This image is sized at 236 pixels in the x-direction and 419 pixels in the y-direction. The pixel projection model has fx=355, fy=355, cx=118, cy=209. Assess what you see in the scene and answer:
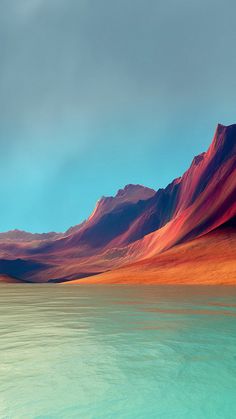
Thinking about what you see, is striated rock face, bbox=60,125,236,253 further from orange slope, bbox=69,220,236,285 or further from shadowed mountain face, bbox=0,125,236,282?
orange slope, bbox=69,220,236,285

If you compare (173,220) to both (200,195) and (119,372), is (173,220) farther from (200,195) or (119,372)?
(119,372)

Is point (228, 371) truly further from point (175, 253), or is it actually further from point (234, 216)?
point (234, 216)

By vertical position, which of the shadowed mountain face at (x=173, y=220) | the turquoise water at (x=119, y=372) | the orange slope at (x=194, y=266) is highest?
the shadowed mountain face at (x=173, y=220)

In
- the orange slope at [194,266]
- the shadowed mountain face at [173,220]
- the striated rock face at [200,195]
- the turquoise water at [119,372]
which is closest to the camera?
the turquoise water at [119,372]

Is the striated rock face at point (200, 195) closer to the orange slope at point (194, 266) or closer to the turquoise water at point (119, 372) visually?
the orange slope at point (194, 266)

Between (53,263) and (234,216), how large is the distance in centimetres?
11792

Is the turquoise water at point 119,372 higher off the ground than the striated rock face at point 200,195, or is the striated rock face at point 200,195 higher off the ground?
the striated rock face at point 200,195

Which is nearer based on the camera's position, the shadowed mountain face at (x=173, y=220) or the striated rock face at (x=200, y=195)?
the striated rock face at (x=200, y=195)

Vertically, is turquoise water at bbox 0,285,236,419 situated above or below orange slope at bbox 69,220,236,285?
below

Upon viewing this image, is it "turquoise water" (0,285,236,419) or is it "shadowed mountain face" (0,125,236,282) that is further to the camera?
"shadowed mountain face" (0,125,236,282)

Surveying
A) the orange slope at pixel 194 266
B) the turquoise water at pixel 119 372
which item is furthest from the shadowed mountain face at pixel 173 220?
the turquoise water at pixel 119 372

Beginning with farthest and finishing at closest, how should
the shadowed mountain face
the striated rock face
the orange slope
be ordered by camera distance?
the shadowed mountain face → the striated rock face → the orange slope

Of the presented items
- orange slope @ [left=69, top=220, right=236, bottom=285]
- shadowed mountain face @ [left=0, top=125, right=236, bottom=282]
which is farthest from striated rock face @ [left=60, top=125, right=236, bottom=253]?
orange slope @ [left=69, top=220, right=236, bottom=285]

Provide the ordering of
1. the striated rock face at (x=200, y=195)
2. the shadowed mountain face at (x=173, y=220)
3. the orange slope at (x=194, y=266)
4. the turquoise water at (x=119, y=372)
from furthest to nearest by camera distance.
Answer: the shadowed mountain face at (x=173, y=220) < the striated rock face at (x=200, y=195) < the orange slope at (x=194, y=266) < the turquoise water at (x=119, y=372)
